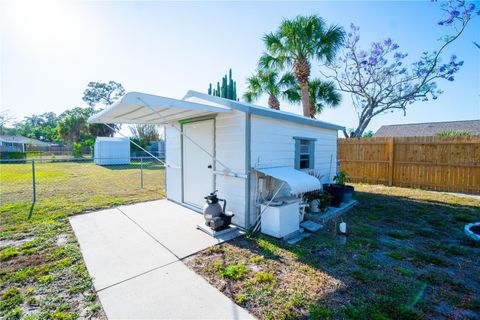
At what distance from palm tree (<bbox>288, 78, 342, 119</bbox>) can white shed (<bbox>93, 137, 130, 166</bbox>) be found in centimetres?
1335

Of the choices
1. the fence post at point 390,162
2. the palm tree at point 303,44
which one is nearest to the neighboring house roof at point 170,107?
the palm tree at point 303,44

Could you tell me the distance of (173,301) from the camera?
2.26 meters

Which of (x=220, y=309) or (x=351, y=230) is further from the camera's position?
(x=351, y=230)

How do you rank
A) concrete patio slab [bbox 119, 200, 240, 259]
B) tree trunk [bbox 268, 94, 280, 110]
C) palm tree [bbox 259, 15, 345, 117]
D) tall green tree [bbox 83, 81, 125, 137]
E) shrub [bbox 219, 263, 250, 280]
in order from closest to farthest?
shrub [bbox 219, 263, 250, 280] < concrete patio slab [bbox 119, 200, 240, 259] < palm tree [bbox 259, 15, 345, 117] < tree trunk [bbox 268, 94, 280, 110] < tall green tree [bbox 83, 81, 125, 137]

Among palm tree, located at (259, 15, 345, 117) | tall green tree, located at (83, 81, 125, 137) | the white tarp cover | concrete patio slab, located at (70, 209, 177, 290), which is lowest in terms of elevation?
concrete patio slab, located at (70, 209, 177, 290)

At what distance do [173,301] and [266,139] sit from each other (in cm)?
318

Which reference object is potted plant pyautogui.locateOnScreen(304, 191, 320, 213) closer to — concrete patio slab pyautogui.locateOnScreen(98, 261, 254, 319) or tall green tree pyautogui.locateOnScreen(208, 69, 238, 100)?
concrete patio slab pyautogui.locateOnScreen(98, 261, 254, 319)

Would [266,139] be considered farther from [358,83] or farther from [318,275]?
[358,83]

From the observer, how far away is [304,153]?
5.89 metres

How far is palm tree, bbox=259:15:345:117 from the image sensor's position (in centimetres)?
877

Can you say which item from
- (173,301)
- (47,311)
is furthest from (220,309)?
(47,311)

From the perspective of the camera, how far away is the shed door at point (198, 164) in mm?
4984

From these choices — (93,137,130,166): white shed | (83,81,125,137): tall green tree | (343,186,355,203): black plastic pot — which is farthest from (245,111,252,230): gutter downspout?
(83,81,125,137): tall green tree

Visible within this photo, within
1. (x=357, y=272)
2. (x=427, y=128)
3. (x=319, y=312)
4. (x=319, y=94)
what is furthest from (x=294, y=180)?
(x=427, y=128)
